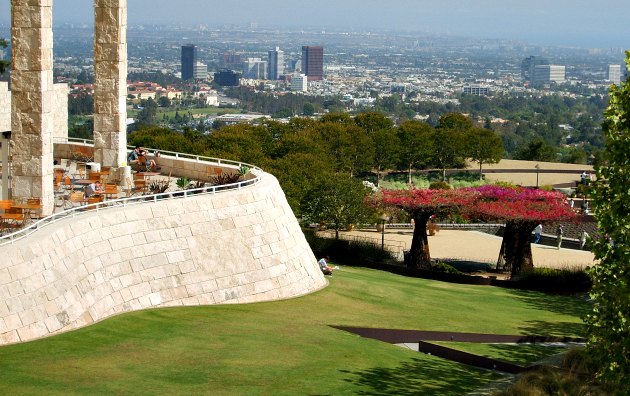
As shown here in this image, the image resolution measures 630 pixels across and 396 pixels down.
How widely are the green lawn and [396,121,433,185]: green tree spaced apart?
62780mm

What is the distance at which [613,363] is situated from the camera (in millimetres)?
21750

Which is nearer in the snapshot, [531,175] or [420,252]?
[420,252]

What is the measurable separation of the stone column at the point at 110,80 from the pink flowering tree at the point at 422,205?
13.0m

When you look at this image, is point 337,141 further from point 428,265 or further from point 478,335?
point 478,335

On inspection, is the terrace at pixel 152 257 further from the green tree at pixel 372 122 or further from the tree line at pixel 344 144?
the green tree at pixel 372 122

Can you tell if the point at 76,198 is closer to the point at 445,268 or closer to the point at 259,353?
the point at 259,353

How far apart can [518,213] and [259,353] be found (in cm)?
2153


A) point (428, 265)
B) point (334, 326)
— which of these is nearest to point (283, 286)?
point (334, 326)

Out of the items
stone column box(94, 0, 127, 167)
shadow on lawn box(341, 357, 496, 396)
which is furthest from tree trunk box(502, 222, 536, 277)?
shadow on lawn box(341, 357, 496, 396)

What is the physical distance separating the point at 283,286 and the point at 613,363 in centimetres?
1181

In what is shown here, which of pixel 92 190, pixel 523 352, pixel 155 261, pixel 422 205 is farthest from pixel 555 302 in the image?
pixel 155 261

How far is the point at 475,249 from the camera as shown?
176 ft

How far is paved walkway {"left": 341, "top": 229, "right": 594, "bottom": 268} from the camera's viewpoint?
4947 centimetres

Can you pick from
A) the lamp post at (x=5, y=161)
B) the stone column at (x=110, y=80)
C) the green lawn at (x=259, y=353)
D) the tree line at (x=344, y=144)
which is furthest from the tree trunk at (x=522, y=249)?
the tree line at (x=344, y=144)
